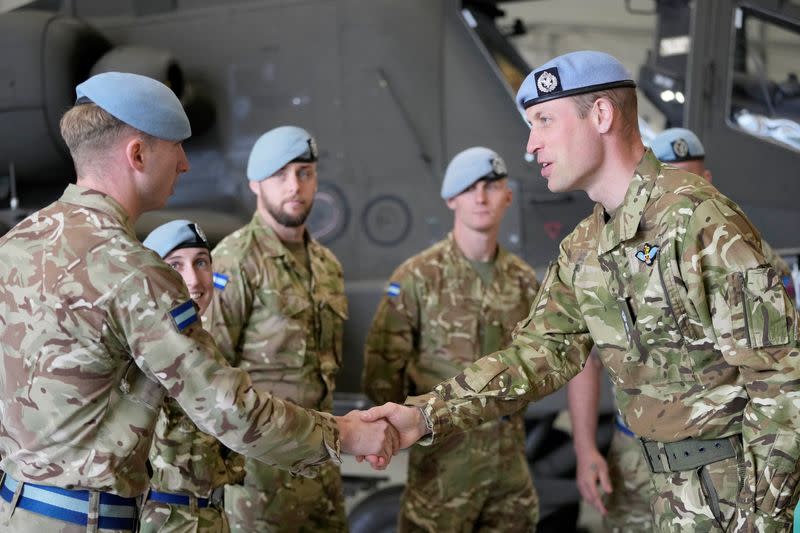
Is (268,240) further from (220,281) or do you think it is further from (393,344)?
(393,344)

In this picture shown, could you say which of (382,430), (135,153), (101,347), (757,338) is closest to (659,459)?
(757,338)

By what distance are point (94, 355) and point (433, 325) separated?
1.78m

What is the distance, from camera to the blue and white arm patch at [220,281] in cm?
314

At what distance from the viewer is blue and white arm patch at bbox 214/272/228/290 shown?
3.14m

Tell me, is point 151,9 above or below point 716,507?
above

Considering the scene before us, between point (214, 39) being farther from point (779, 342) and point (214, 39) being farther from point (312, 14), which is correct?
point (779, 342)

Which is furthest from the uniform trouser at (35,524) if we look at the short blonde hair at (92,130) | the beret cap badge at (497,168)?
the beret cap badge at (497,168)

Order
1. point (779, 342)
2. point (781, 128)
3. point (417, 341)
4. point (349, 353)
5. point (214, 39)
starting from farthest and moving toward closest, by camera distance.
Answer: point (214, 39) → point (349, 353) → point (781, 128) → point (417, 341) → point (779, 342)

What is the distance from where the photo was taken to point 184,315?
6.27ft

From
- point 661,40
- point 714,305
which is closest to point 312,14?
point 661,40

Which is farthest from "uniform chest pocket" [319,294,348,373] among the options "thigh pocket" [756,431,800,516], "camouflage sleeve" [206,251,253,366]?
"thigh pocket" [756,431,800,516]

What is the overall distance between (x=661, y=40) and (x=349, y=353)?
232 centimetres

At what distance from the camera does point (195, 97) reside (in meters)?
5.46

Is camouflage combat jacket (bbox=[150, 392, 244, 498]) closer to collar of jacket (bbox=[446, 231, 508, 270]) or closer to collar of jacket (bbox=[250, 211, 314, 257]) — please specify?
collar of jacket (bbox=[250, 211, 314, 257])
